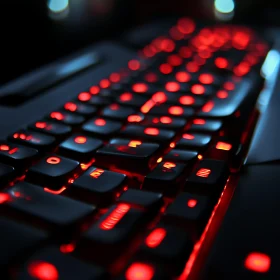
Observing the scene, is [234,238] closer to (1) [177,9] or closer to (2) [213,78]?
(2) [213,78]

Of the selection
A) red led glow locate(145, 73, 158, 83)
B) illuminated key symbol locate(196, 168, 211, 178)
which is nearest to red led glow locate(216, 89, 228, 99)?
red led glow locate(145, 73, 158, 83)

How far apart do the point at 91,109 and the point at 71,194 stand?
0.18 metres

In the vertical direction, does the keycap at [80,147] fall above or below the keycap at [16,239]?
above

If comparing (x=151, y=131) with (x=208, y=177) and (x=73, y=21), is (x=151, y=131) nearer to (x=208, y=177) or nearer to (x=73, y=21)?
(x=208, y=177)

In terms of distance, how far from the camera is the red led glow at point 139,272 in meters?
0.24

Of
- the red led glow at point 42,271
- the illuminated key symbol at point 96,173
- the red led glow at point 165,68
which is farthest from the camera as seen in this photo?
the red led glow at point 165,68

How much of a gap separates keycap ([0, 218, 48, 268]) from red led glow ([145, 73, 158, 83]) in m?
0.37

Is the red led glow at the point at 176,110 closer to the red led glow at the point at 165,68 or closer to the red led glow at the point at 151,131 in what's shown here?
the red led glow at the point at 151,131

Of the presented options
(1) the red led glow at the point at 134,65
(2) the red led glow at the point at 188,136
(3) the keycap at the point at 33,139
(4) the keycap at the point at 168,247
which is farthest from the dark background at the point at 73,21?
(4) the keycap at the point at 168,247

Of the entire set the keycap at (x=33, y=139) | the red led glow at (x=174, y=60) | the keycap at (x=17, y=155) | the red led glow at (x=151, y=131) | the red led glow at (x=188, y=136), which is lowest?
the keycap at (x=17, y=155)

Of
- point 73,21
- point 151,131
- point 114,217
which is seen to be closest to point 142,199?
point 114,217

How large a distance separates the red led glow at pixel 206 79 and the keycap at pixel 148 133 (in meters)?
0.19

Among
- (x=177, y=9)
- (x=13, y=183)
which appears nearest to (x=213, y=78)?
(x=13, y=183)

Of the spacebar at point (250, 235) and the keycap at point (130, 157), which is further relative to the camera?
the keycap at point (130, 157)
